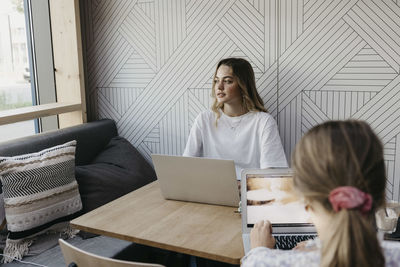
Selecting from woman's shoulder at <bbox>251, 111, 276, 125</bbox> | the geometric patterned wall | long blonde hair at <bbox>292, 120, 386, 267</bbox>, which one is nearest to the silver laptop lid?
long blonde hair at <bbox>292, 120, 386, 267</bbox>

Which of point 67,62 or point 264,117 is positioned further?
point 67,62

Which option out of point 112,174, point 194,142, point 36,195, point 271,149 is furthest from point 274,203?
point 112,174

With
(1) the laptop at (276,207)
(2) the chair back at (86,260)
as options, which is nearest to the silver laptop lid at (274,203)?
(1) the laptop at (276,207)

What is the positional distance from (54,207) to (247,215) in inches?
45.7

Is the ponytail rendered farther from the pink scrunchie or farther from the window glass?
the window glass

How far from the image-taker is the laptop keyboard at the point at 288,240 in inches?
62.9

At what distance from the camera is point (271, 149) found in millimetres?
2494

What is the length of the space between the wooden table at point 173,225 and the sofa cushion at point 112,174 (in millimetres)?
523

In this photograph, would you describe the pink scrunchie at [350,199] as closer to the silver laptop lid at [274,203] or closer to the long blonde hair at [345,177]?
the long blonde hair at [345,177]

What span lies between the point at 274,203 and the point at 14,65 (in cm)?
222

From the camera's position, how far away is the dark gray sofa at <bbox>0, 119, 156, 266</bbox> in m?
2.28

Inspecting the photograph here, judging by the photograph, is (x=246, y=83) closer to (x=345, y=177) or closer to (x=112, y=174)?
(x=112, y=174)

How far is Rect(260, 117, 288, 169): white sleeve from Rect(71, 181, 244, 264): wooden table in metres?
0.58

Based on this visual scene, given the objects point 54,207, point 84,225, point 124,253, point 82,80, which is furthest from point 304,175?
point 82,80
